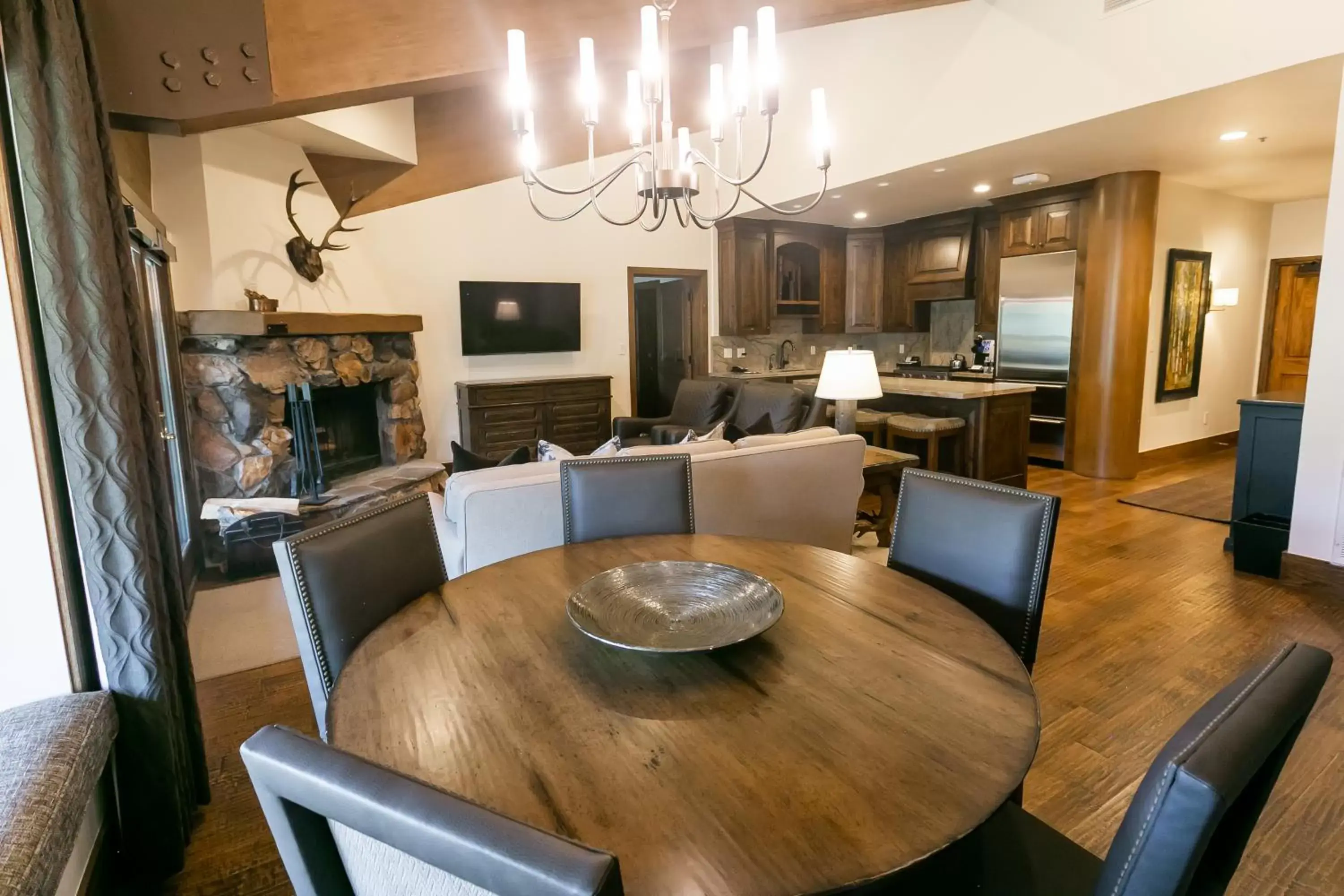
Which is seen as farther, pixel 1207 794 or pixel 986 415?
pixel 986 415

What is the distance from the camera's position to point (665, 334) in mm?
8273

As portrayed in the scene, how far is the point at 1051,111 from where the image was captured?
405cm

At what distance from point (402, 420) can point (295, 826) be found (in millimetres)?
5006

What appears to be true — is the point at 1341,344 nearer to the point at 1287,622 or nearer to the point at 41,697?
the point at 1287,622

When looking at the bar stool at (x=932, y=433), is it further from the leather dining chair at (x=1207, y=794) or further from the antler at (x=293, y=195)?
the antler at (x=293, y=195)

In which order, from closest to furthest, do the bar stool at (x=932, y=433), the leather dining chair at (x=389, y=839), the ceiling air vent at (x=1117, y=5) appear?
the leather dining chair at (x=389, y=839)
the ceiling air vent at (x=1117, y=5)
the bar stool at (x=932, y=433)

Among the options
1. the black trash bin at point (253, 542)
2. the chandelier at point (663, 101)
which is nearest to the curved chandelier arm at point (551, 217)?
the chandelier at point (663, 101)

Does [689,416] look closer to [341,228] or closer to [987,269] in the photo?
[341,228]

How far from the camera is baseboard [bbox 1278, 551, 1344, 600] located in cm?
324

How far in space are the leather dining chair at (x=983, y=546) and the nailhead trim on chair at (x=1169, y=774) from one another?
2.53ft

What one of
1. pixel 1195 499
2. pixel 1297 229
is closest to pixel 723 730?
pixel 1195 499

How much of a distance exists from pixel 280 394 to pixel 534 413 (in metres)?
2.37

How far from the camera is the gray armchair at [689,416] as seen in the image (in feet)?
18.7

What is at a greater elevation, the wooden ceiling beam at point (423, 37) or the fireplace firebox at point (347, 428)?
the wooden ceiling beam at point (423, 37)
